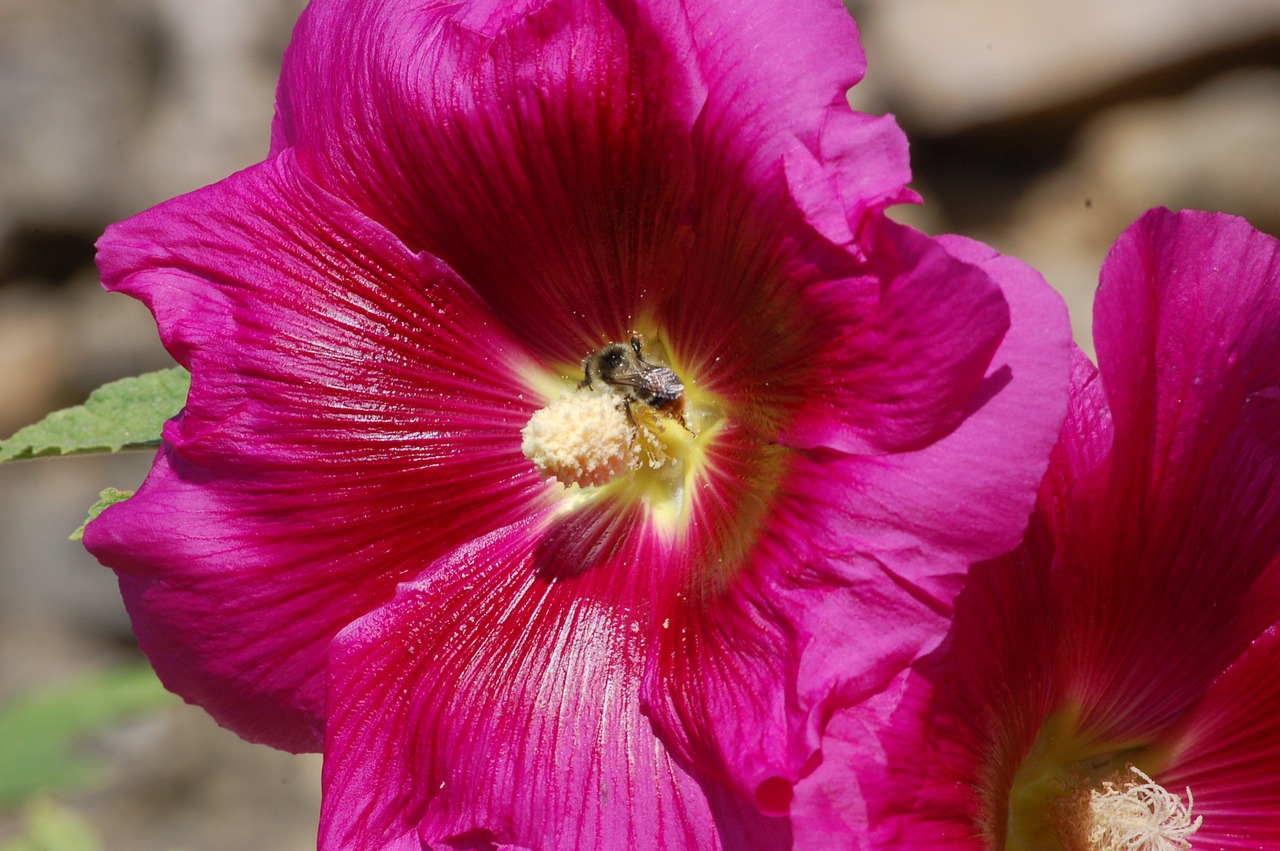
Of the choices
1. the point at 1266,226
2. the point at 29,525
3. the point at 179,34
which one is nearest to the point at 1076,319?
the point at 1266,226

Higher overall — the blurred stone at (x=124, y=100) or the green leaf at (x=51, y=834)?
the blurred stone at (x=124, y=100)

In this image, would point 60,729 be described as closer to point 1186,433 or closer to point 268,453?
point 268,453

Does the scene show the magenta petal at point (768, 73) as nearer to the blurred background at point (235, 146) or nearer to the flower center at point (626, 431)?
the flower center at point (626, 431)

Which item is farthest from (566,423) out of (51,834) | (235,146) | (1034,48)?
(1034,48)

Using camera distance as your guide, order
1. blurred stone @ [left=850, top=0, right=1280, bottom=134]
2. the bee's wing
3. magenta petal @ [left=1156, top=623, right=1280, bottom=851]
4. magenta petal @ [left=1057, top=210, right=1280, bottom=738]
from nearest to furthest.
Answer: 1. magenta petal @ [left=1057, top=210, right=1280, bottom=738]
2. magenta petal @ [left=1156, top=623, right=1280, bottom=851]
3. the bee's wing
4. blurred stone @ [left=850, top=0, right=1280, bottom=134]

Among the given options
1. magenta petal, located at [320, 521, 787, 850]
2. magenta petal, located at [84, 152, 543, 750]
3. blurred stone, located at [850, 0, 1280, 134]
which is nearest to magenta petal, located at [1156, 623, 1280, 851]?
magenta petal, located at [320, 521, 787, 850]

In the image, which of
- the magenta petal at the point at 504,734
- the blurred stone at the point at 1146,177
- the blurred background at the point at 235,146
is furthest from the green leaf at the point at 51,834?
the blurred stone at the point at 1146,177

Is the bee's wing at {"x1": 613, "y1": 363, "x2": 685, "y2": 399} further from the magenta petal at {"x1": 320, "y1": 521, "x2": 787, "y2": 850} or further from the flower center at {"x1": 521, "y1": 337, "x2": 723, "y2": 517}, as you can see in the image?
the magenta petal at {"x1": 320, "y1": 521, "x2": 787, "y2": 850}
